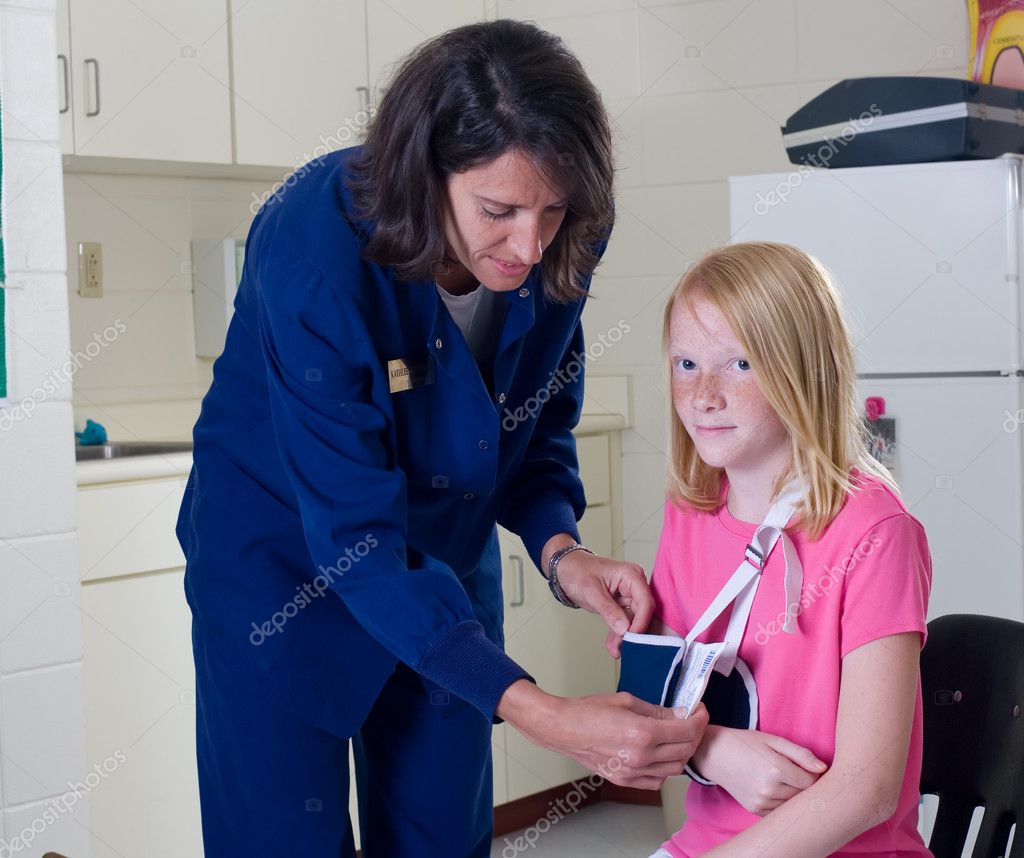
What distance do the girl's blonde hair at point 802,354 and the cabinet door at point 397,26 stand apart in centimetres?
180

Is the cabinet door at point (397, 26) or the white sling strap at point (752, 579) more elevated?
the cabinet door at point (397, 26)

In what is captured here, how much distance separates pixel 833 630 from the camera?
1.17 metres

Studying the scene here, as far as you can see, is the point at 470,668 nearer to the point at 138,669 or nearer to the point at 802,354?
the point at 802,354

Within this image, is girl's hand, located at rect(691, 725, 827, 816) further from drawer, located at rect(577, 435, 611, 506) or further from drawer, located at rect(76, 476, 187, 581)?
drawer, located at rect(577, 435, 611, 506)

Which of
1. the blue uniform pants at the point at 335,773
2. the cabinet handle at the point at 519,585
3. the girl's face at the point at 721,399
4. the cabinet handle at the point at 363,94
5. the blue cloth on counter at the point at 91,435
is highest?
the cabinet handle at the point at 363,94

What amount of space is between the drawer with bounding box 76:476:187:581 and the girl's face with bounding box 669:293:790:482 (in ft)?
4.08

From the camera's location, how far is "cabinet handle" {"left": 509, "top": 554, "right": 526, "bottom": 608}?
9.32 feet

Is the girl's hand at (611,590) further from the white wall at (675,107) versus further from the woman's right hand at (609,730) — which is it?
the white wall at (675,107)

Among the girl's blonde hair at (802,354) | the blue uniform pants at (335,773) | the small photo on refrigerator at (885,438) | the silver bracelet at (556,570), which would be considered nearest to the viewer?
the girl's blonde hair at (802,354)

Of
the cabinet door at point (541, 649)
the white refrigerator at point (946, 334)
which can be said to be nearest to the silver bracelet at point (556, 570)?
the white refrigerator at point (946, 334)

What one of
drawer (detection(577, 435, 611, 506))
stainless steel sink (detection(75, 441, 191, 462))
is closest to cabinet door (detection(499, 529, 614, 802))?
drawer (detection(577, 435, 611, 506))

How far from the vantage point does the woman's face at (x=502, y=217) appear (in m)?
1.15

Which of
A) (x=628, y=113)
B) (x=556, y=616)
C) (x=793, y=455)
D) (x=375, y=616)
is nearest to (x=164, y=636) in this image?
(x=556, y=616)

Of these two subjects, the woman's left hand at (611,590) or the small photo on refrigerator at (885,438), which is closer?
the woman's left hand at (611,590)
